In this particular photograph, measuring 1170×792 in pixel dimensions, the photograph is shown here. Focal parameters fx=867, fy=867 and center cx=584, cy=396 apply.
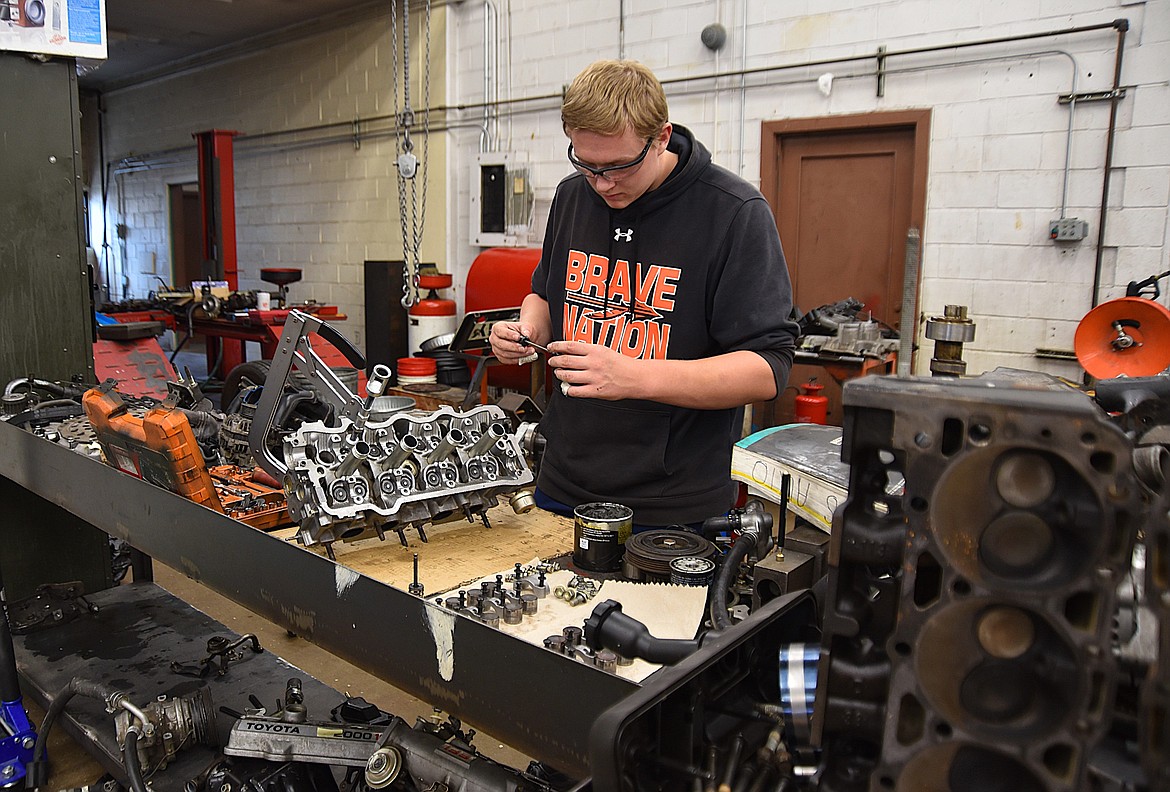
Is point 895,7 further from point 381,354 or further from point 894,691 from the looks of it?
point 894,691

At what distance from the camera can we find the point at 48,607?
266cm

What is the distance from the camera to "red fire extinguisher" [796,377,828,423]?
407 centimetres

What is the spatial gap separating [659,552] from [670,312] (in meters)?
0.43

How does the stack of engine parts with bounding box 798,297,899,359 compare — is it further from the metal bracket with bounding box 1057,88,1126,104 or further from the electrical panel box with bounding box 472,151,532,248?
the electrical panel box with bounding box 472,151,532,248

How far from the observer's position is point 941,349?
237cm

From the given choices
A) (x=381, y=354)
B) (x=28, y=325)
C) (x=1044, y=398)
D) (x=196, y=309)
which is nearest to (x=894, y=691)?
(x=1044, y=398)

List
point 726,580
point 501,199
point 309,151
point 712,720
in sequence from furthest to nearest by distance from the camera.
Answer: point 309,151, point 501,199, point 726,580, point 712,720

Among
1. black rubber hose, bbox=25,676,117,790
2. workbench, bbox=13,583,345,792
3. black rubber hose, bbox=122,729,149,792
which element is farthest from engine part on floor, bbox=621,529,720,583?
black rubber hose, bbox=25,676,117,790

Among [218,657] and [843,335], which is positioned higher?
[843,335]

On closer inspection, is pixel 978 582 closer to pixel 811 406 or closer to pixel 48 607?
pixel 48 607

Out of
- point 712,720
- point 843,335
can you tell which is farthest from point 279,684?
point 843,335

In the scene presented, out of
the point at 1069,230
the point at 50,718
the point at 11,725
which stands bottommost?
the point at 11,725

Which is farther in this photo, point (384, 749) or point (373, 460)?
point (373, 460)

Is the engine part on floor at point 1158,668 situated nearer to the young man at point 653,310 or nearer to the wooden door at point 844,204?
the young man at point 653,310
